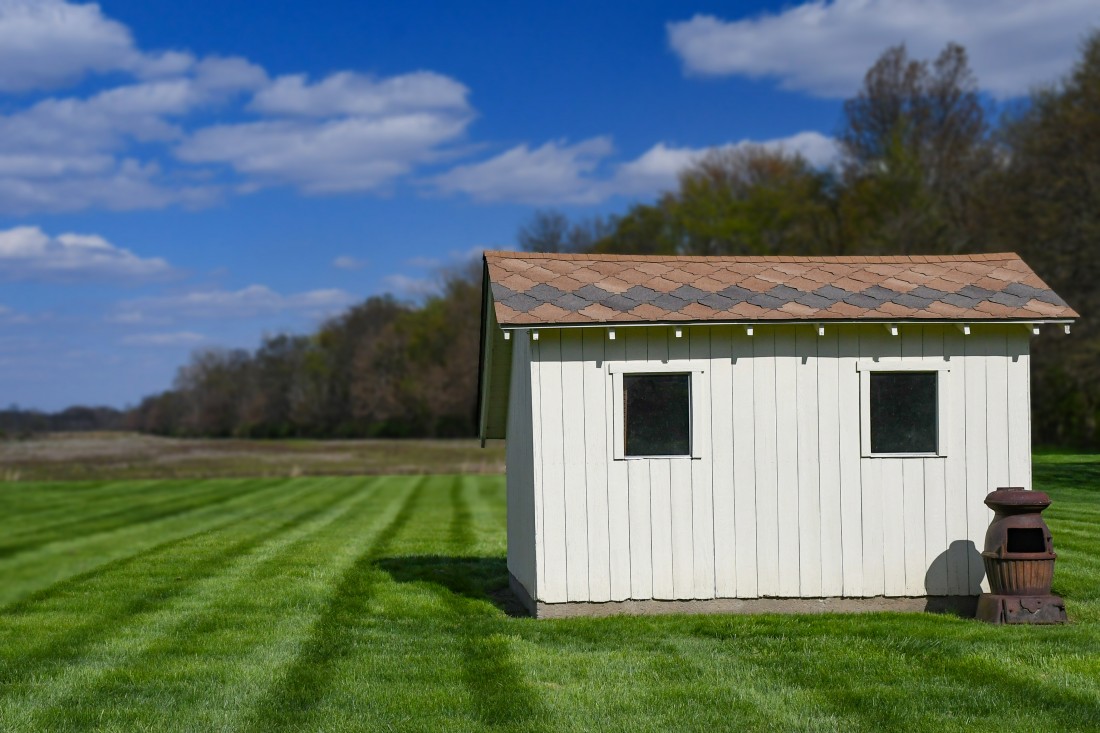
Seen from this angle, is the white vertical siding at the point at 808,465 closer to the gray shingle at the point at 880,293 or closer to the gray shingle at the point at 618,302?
the gray shingle at the point at 880,293

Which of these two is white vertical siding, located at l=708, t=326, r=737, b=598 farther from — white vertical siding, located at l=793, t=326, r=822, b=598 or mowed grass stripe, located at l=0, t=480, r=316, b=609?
mowed grass stripe, located at l=0, t=480, r=316, b=609

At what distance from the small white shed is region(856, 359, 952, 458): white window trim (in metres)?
0.02

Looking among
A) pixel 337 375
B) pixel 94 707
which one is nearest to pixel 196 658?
pixel 94 707

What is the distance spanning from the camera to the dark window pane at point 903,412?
38.9 ft

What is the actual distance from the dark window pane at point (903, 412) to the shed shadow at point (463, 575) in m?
4.22

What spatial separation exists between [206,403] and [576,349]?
125843 millimetres

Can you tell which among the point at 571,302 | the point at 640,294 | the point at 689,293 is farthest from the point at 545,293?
the point at 689,293

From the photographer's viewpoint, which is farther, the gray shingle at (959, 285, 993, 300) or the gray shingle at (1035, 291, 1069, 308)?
the gray shingle at (959, 285, 993, 300)

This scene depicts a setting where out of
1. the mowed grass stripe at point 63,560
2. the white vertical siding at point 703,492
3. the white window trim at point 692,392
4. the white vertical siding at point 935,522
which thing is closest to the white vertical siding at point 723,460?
the white vertical siding at point 703,492

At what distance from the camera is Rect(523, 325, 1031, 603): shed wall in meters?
11.6

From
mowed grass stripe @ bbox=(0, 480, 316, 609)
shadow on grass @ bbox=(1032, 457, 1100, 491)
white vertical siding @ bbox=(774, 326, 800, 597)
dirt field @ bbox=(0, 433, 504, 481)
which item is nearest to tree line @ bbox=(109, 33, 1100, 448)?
dirt field @ bbox=(0, 433, 504, 481)

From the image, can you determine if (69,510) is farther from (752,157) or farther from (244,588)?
(752,157)

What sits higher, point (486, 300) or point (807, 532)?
point (486, 300)

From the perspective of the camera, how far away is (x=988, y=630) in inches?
412
